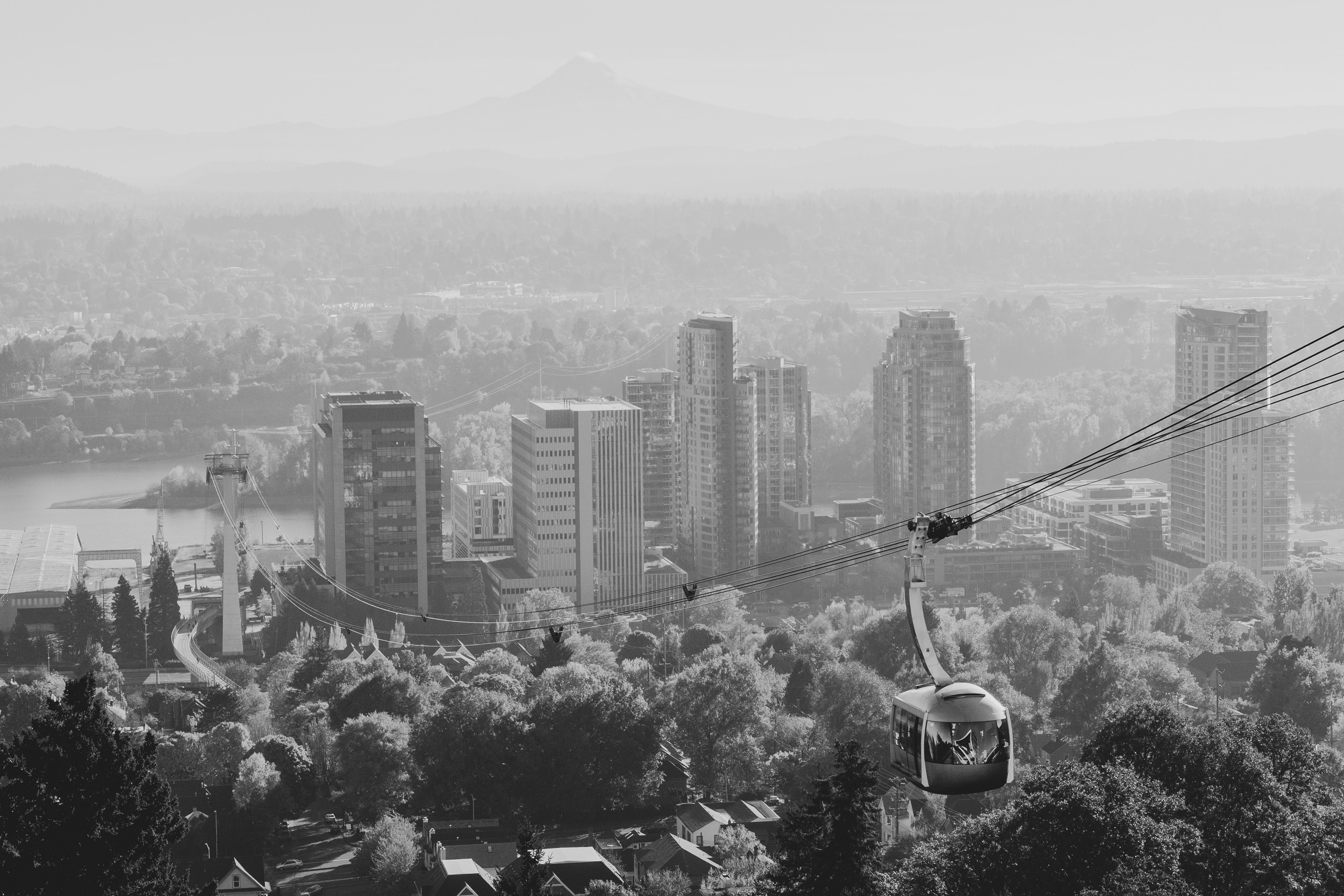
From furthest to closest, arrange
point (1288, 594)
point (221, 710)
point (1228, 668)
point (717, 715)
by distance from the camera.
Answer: point (1288, 594), point (1228, 668), point (221, 710), point (717, 715)

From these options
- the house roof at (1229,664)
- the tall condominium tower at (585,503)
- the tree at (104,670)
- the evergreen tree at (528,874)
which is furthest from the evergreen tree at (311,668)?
the evergreen tree at (528,874)

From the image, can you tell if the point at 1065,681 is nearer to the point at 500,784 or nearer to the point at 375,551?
the point at 500,784

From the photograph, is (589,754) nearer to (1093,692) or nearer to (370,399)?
(1093,692)

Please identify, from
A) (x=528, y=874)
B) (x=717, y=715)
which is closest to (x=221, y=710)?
(x=717, y=715)

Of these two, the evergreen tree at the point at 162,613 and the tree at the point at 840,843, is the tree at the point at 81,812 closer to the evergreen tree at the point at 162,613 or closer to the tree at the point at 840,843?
the tree at the point at 840,843

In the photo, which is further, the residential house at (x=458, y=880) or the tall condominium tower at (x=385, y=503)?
the tall condominium tower at (x=385, y=503)
